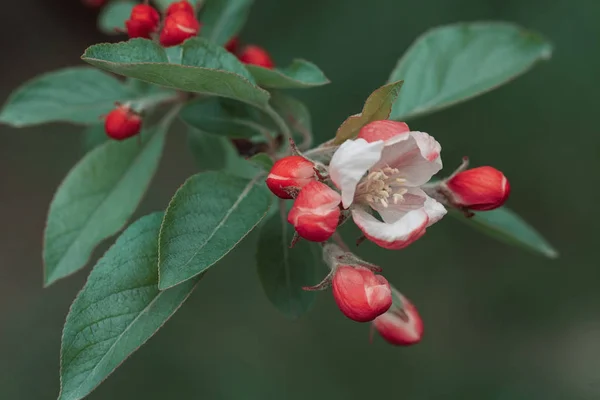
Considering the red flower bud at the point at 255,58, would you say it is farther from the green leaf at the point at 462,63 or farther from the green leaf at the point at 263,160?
the green leaf at the point at 263,160

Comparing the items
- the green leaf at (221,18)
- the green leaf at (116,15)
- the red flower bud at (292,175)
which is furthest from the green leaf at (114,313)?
the green leaf at (116,15)

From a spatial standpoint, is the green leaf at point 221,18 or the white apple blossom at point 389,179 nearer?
the white apple blossom at point 389,179

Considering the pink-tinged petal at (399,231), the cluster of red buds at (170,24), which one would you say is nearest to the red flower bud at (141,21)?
the cluster of red buds at (170,24)

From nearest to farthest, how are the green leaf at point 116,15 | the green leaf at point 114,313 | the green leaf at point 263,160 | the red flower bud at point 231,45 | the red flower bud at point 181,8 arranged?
the green leaf at point 114,313, the green leaf at point 263,160, the red flower bud at point 181,8, the red flower bud at point 231,45, the green leaf at point 116,15

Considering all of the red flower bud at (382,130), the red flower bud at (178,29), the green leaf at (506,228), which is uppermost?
the red flower bud at (178,29)

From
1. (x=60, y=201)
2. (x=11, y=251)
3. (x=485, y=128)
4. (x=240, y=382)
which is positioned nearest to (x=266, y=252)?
(x=60, y=201)

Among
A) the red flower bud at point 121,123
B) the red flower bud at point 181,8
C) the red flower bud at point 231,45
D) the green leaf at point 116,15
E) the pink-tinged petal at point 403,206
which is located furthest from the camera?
the green leaf at point 116,15

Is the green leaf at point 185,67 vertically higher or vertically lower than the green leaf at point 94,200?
higher
